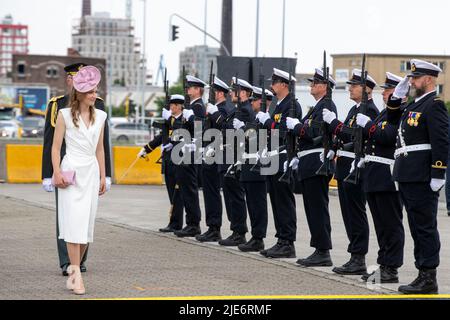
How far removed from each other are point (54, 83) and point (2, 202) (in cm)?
12313

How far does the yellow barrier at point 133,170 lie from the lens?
25.5m

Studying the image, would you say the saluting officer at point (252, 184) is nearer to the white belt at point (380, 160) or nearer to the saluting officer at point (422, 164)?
the white belt at point (380, 160)

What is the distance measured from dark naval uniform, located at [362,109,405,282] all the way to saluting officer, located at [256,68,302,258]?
6.07ft

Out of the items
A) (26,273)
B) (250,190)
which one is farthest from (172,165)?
(26,273)

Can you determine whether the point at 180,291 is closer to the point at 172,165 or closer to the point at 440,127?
the point at 440,127

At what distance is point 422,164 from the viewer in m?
9.33

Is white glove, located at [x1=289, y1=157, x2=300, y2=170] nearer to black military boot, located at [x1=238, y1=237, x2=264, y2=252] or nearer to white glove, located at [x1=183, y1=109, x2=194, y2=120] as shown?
black military boot, located at [x1=238, y1=237, x2=264, y2=252]

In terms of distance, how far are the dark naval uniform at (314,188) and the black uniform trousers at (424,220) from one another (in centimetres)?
197

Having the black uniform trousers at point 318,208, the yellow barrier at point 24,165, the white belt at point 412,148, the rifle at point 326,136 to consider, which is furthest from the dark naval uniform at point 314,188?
the yellow barrier at point 24,165

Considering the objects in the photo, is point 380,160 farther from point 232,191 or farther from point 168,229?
point 168,229

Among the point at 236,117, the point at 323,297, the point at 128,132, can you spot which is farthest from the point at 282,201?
the point at 128,132

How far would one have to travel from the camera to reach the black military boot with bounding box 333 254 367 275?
10.7 m

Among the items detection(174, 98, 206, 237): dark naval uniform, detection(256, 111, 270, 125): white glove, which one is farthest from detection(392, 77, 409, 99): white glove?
detection(174, 98, 206, 237): dark naval uniform
